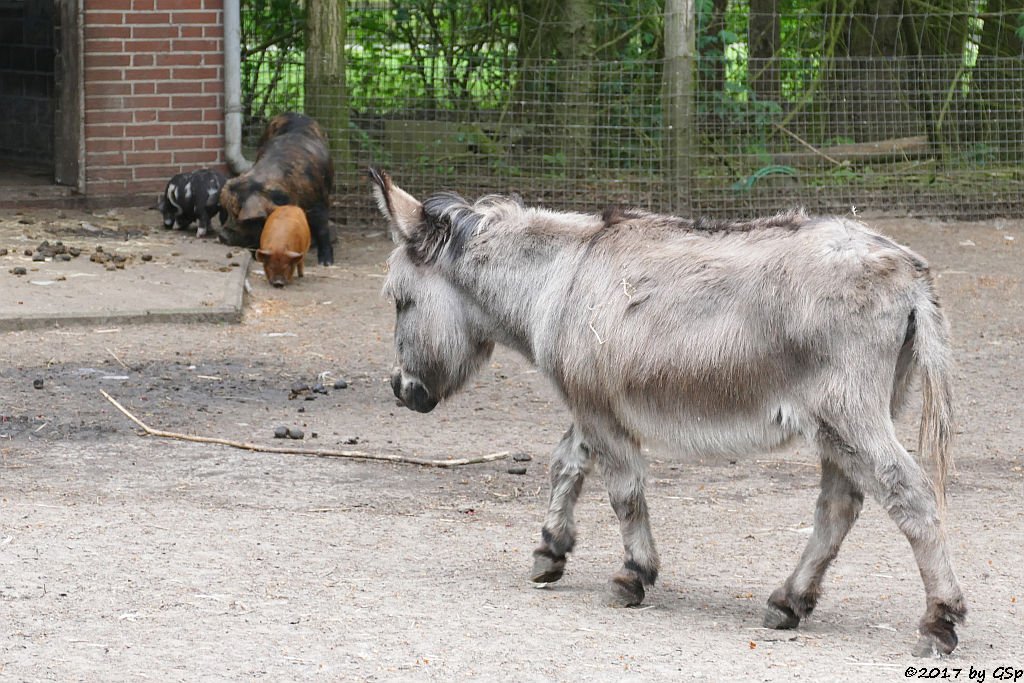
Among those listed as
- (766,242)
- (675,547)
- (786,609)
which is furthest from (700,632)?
(766,242)

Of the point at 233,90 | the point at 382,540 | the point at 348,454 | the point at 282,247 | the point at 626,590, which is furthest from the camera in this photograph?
the point at 233,90

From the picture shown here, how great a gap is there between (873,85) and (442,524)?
951 centimetres

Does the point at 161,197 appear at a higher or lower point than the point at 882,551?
higher

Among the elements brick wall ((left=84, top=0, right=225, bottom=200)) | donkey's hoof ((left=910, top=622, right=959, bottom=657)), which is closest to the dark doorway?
brick wall ((left=84, top=0, right=225, bottom=200))

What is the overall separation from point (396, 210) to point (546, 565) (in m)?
1.44

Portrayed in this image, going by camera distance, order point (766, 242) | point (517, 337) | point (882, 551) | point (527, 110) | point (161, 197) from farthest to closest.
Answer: point (527, 110) → point (161, 197) → point (882, 551) → point (517, 337) → point (766, 242)

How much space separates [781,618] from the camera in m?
4.29

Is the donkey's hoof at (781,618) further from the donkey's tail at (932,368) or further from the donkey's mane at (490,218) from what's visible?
the donkey's mane at (490,218)

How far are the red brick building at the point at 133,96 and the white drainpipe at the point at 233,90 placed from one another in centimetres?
7

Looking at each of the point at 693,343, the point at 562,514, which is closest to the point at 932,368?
the point at 693,343

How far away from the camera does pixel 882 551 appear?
5102mm

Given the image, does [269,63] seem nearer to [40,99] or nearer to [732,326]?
[40,99]

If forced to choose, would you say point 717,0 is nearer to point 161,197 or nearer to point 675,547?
point 161,197

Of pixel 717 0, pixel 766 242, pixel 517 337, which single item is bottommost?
pixel 517 337
